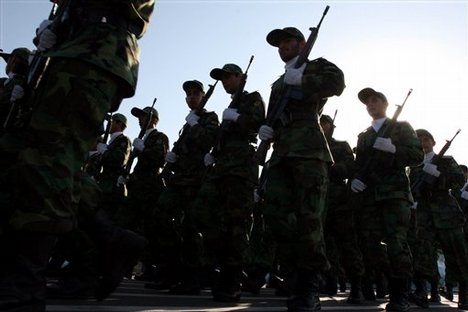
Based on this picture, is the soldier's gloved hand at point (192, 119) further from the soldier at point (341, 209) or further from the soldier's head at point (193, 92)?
the soldier at point (341, 209)

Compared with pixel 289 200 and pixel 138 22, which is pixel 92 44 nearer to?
pixel 138 22

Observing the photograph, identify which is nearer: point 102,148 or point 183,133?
point 183,133

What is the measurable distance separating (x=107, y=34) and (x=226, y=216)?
2689mm

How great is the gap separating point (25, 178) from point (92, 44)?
2.50ft

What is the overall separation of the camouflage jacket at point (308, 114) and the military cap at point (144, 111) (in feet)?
12.4

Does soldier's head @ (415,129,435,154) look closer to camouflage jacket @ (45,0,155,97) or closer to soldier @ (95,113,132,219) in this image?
soldier @ (95,113,132,219)

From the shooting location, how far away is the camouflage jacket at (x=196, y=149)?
18.8ft

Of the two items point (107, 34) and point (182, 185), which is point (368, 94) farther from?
point (107, 34)

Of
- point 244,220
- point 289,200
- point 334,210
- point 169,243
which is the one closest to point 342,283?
point 334,210

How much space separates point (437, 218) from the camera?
686 cm

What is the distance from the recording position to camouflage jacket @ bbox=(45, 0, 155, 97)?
7.64 feet

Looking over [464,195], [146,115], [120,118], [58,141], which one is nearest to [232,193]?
[58,141]

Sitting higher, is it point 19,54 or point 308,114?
point 19,54

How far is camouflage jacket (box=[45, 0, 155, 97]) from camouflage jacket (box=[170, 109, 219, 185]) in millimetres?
3007
